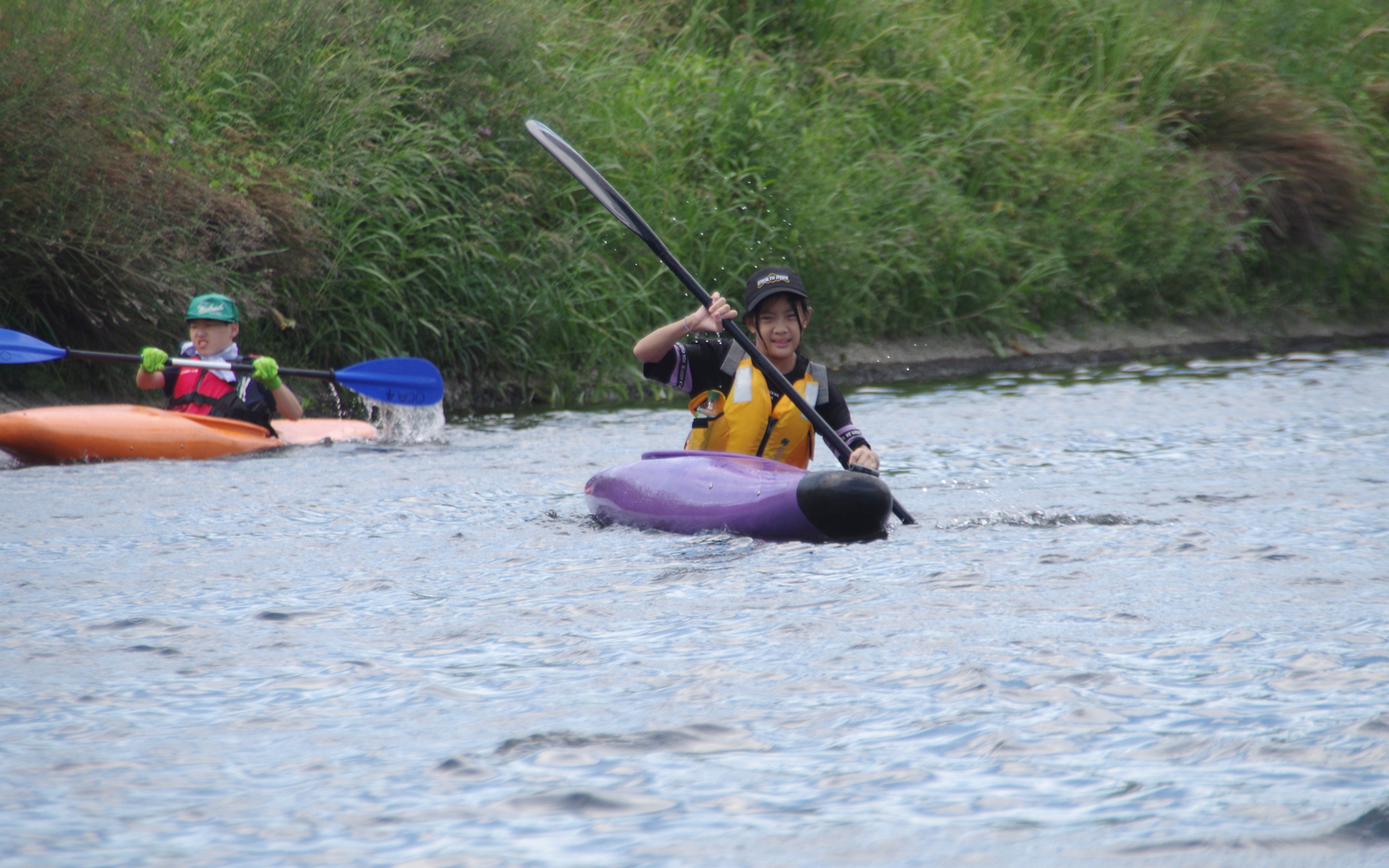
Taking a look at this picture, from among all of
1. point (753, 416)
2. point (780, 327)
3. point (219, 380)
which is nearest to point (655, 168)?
point (219, 380)

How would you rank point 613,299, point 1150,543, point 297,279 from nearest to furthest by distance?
point 1150,543
point 297,279
point 613,299

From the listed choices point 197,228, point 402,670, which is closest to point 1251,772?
point 402,670

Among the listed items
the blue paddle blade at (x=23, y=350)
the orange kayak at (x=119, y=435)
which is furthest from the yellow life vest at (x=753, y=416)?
the blue paddle blade at (x=23, y=350)

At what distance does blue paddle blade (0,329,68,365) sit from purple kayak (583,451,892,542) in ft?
9.53

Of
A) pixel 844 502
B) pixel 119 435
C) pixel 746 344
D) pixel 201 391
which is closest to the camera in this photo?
pixel 844 502

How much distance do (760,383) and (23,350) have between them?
3.43 metres

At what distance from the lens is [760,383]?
454 centimetres

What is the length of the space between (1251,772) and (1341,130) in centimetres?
1233

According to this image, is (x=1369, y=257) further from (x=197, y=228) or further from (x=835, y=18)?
(x=197, y=228)

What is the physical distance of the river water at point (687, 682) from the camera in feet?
6.40

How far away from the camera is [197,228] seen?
23.8ft

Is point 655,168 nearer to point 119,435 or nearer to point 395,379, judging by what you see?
point 395,379

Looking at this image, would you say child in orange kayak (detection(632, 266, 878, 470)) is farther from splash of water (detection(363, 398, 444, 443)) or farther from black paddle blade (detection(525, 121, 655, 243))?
splash of water (detection(363, 398, 444, 443))

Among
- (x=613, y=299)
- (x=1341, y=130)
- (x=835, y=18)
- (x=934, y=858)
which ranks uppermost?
(x=835, y=18)
